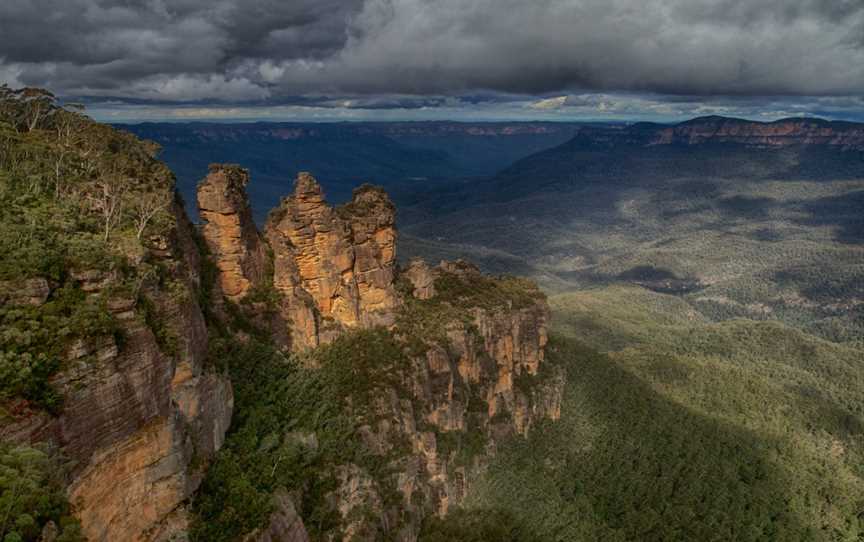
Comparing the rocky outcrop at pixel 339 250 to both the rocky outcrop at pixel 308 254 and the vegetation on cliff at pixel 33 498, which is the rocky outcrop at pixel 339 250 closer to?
the rocky outcrop at pixel 308 254

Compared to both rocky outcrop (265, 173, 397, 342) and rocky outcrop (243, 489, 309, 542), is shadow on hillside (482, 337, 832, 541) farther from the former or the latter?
rocky outcrop (243, 489, 309, 542)

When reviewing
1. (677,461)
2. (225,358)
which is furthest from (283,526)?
(677,461)

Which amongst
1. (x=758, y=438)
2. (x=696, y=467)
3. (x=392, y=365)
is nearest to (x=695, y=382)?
(x=758, y=438)

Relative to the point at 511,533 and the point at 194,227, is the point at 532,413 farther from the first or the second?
the point at 194,227

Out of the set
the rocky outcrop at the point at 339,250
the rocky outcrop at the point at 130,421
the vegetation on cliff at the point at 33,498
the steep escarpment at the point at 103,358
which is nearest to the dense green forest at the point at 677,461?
the rocky outcrop at the point at 339,250

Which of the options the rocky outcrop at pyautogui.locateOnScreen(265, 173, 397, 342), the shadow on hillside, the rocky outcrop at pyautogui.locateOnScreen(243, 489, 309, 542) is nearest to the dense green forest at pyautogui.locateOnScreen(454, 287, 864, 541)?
the shadow on hillside

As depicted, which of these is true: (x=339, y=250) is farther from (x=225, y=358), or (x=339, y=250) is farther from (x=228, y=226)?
(x=225, y=358)
